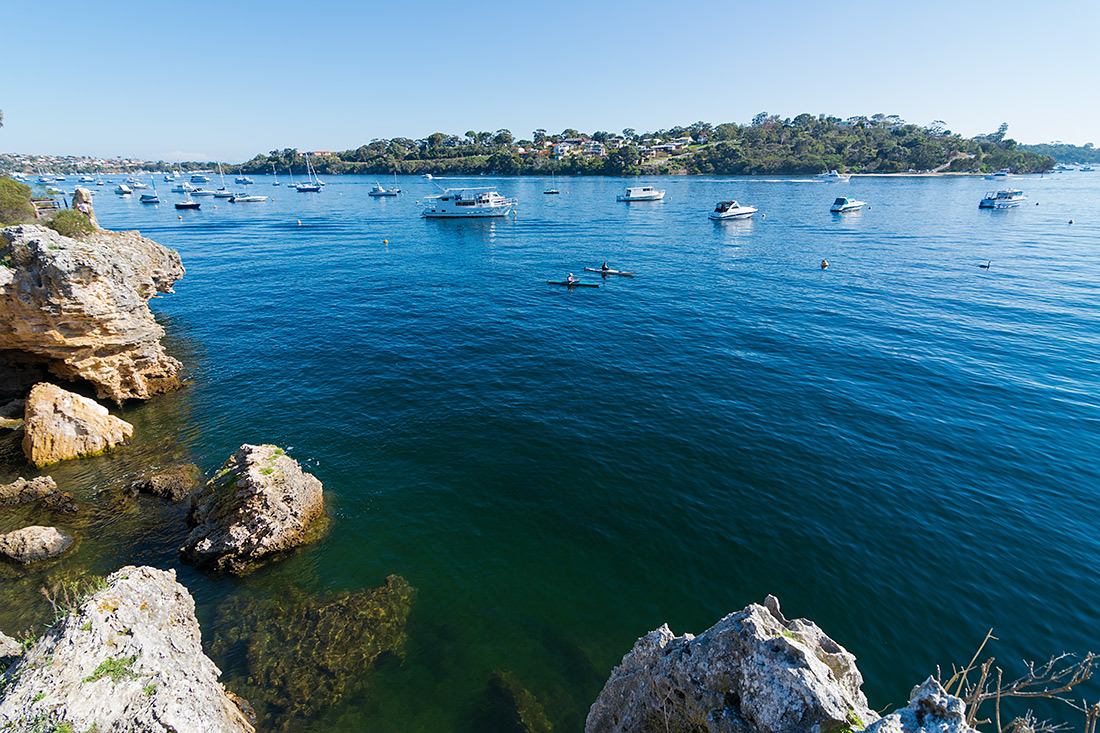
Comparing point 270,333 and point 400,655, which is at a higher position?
point 270,333

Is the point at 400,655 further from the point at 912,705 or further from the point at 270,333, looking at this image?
the point at 270,333

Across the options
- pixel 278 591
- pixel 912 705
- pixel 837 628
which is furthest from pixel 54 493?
pixel 837 628

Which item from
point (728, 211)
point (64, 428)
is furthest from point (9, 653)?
point (728, 211)

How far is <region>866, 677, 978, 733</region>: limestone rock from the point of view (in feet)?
17.6

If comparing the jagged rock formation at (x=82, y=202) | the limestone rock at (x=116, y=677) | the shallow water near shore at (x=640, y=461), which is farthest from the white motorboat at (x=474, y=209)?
the limestone rock at (x=116, y=677)

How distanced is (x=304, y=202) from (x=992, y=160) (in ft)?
890

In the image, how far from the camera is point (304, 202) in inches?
5517

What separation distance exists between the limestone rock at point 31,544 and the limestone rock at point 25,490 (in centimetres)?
296

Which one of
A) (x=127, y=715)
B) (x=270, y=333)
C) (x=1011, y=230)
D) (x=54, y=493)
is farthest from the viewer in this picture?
(x=1011, y=230)

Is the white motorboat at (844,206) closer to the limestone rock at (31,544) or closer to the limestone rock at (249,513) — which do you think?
the limestone rock at (249,513)

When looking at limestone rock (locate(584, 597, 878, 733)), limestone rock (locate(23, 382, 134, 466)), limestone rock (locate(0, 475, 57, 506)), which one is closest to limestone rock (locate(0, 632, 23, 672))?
limestone rock (locate(584, 597, 878, 733))

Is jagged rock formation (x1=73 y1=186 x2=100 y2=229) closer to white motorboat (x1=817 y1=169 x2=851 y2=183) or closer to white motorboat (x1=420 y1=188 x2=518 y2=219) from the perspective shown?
white motorboat (x1=420 y1=188 x2=518 y2=219)

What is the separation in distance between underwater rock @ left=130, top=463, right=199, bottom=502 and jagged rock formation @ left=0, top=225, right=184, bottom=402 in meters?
9.15

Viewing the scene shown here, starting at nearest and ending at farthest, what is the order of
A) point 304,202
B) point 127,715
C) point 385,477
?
point 127,715 < point 385,477 < point 304,202
